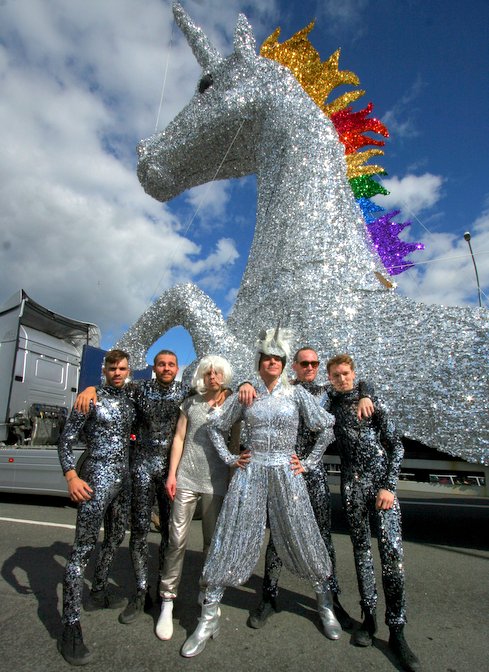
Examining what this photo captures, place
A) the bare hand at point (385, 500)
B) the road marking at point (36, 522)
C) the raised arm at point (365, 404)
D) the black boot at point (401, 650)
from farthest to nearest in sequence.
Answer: the road marking at point (36, 522), the raised arm at point (365, 404), the bare hand at point (385, 500), the black boot at point (401, 650)

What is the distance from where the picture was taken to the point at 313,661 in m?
1.80

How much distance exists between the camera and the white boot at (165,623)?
1969 mm

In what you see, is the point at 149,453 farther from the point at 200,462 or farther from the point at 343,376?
the point at 343,376

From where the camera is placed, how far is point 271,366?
219 centimetres

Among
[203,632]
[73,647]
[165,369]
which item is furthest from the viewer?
[165,369]

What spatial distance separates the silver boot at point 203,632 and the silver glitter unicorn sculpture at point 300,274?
66.4 inches

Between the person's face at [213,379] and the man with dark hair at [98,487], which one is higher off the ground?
the person's face at [213,379]

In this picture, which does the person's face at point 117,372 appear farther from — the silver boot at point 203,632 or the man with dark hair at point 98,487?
the silver boot at point 203,632

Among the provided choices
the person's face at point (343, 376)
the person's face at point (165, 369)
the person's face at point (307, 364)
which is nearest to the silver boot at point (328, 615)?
the person's face at point (343, 376)

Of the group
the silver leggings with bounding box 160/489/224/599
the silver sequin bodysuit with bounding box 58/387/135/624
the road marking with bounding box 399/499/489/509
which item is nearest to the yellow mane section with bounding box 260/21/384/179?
the silver sequin bodysuit with bounding box 58/387/135/624

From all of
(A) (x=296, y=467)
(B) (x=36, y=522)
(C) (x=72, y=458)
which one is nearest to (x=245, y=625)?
(A) (x=296, y=467)

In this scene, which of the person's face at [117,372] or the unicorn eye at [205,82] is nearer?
the person's face at [117,372]

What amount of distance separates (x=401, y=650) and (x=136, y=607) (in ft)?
4.24

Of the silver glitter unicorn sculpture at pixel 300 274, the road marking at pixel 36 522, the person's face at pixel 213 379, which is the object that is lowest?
the road marking at pixel 36 522
